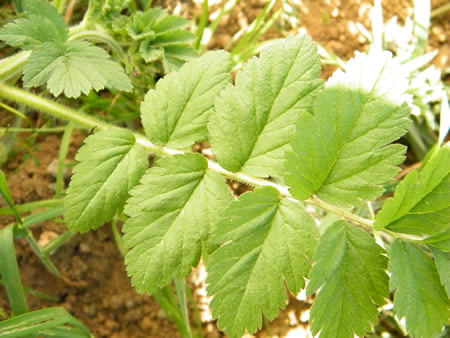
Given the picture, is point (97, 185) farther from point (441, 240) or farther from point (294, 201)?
point (441, 240)

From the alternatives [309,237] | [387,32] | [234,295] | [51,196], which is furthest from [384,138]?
[51,196]

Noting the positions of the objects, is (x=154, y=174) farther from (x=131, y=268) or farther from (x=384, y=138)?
(x=384, y=138)

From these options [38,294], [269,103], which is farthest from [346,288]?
[38,294]

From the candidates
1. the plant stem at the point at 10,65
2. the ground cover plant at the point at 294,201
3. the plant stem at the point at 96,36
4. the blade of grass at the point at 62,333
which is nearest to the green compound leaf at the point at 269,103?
the ground cover plant at the point at 294,201

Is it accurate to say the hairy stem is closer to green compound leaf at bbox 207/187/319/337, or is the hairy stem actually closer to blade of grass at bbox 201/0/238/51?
green compound leaf at bbox 207/187/319/337

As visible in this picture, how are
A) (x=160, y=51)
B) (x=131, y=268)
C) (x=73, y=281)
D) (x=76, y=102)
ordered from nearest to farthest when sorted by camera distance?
(x=131, y=268) → (x=160, y=51) → (x=73, y=281) → (x=76, y=102)
